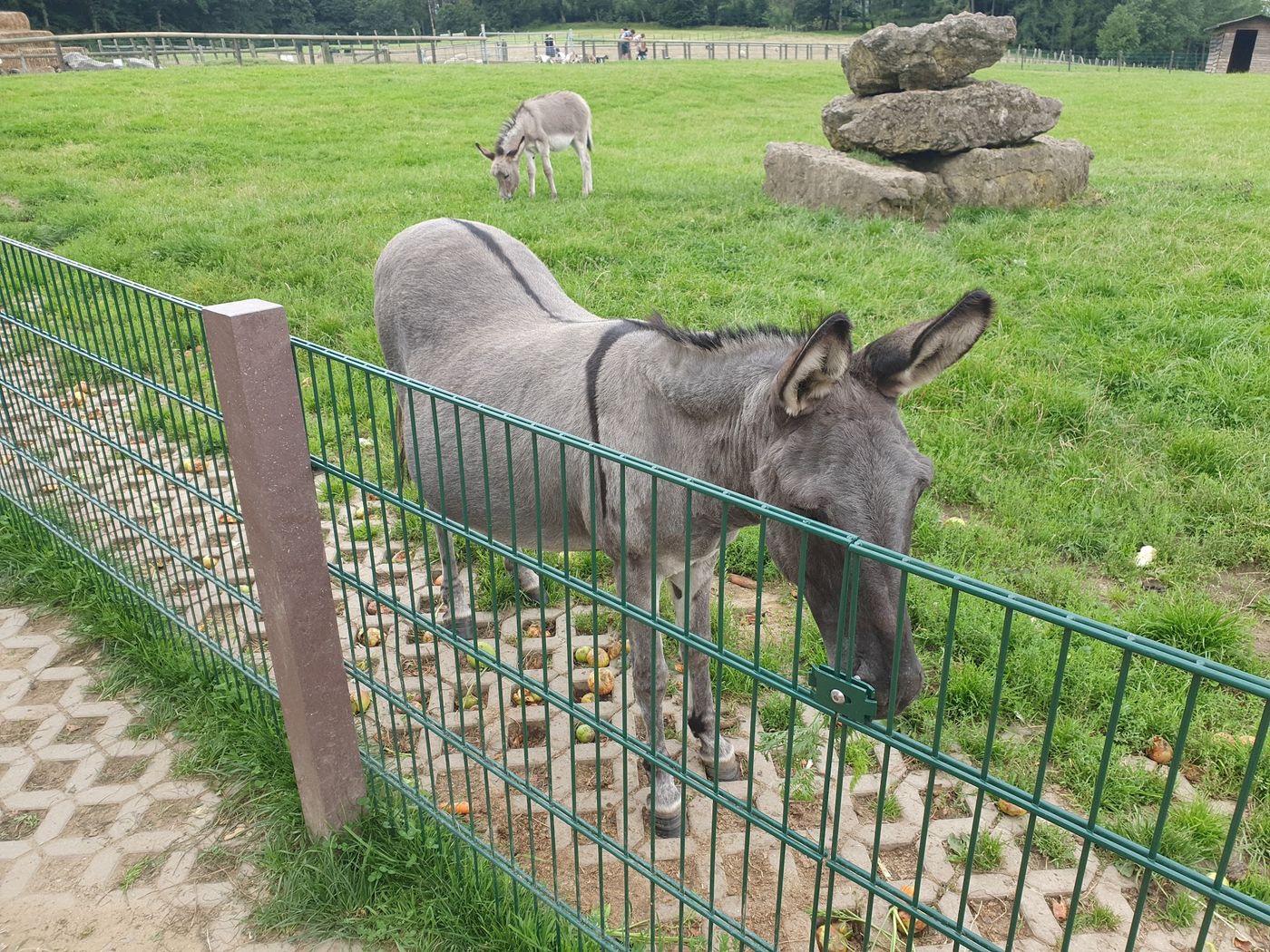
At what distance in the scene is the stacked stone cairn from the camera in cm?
976

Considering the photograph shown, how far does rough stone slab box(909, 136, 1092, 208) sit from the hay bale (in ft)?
111

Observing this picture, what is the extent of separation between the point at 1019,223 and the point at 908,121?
1920 millimetres

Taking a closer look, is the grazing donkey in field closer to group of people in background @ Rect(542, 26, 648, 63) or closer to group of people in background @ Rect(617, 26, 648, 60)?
group of people in background @ Rect(542, 26, 648, 63)

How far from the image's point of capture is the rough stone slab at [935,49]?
1034 centimetres

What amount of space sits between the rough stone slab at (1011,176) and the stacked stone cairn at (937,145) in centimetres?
1

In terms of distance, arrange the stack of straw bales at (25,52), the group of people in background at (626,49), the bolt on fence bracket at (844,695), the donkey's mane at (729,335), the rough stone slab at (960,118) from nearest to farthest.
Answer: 1. the bolt on fence bracket at (844,695)
2. the donkey's mane at (729,335)
3. the rough stone slab at (960,118)
4. the stack of straw bales at (25,52)
5. the group of people in background at (626,49)

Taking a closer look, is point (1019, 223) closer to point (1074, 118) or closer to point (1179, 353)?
point (1179, 353)

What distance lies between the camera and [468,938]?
2.52 metres

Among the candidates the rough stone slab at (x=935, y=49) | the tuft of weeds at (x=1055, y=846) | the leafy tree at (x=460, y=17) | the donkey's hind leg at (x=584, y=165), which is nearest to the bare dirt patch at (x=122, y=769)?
the tuft of weeds at (x=1055, y=846)

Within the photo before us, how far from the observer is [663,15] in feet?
269

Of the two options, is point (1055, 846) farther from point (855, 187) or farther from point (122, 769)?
point (855, 187)

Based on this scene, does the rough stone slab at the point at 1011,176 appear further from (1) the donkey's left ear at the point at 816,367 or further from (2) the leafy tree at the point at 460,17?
(2) the leafy tree at the point at 460,17

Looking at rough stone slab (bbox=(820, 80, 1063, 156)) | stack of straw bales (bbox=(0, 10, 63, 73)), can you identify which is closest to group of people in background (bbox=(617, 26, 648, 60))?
stack of straw bales (bbox=(0, 10, 63, 73))

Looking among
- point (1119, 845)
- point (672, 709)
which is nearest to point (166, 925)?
point (672, 709)
